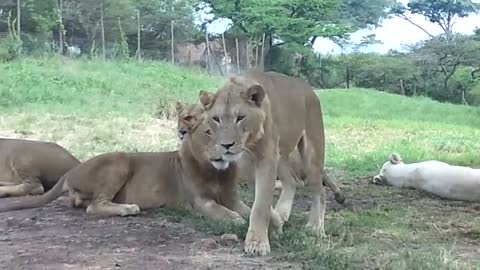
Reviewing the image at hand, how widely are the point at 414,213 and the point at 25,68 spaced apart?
10430 millimetres

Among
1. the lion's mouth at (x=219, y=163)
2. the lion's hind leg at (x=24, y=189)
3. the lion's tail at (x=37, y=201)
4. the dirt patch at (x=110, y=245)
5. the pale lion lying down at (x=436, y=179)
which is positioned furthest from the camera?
the pale lion lying down at (x=436, y=179)

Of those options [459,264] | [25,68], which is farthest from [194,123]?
[25,68]

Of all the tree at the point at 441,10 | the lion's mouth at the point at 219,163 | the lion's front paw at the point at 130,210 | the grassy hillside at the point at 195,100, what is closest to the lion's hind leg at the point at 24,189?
the lion's front paw at the point at 130,210

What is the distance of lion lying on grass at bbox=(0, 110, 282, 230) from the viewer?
5238mm

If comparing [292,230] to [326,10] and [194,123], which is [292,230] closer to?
[194,123]

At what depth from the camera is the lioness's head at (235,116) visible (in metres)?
3.97

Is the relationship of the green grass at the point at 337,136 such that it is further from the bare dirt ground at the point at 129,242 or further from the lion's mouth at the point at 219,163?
the lion's mouth at the point at 219,163

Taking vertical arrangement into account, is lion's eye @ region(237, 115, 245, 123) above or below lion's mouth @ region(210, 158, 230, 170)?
above

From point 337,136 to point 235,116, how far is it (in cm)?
856

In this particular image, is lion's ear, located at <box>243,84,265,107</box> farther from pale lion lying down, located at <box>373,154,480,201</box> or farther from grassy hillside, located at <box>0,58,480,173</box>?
grassy hillside, located at <box>0,58,480,173</box>

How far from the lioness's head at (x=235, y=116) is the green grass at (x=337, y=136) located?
1.96 feet

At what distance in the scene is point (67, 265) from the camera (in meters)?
3.91

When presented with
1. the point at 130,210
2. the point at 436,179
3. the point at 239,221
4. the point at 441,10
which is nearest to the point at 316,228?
the point at 239,221

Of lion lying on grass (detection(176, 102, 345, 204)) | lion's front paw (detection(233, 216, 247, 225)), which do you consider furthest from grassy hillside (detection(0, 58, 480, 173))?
lion's front paw (detection(233, 216, 247, 225))
